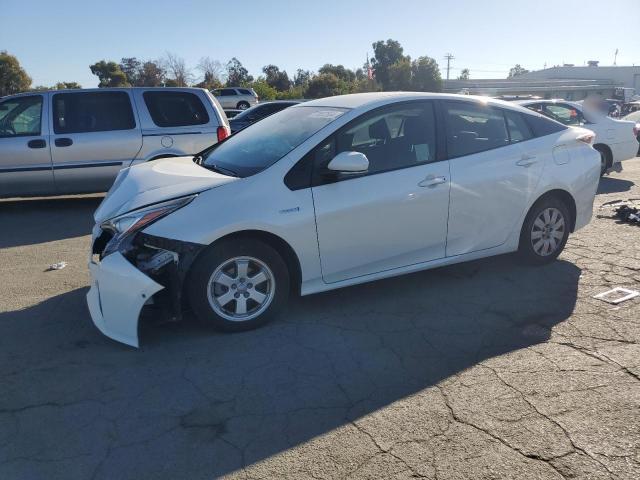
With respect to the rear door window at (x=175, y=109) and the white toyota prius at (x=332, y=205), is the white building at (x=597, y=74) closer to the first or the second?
the rear door window at (x=175, y=109)

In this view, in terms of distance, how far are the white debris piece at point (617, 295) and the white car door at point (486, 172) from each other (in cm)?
98

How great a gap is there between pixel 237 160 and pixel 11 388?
2.41 metres

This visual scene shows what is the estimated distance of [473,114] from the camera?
5168 millimetres

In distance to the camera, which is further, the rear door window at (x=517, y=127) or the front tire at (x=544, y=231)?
the front tire at (x=544, y=231)

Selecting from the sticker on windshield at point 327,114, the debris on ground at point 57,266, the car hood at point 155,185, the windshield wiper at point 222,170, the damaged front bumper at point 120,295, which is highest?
the sticker on windshield at point 327,114

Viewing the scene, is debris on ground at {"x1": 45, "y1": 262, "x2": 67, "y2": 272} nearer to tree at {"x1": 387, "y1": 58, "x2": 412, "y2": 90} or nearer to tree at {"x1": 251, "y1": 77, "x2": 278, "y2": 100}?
tree at {"x1": 251, "y1": 77, "x2": 278, "y2": 100}

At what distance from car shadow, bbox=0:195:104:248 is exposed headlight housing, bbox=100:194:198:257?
359cm

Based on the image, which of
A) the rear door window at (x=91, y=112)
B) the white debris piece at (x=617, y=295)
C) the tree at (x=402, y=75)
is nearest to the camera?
the white debris piece at (x=617, y=295)

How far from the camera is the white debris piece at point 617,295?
481 centimetres

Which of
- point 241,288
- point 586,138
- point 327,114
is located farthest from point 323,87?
point 241,288

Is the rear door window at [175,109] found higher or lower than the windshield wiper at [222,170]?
higher

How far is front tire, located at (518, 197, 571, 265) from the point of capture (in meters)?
5.45

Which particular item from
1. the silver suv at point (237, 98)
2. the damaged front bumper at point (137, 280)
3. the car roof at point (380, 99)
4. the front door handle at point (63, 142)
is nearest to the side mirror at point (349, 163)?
the car roof at point (380, 99)

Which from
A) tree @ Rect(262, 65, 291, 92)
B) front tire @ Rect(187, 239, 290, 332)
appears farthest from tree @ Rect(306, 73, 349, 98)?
front tire @ Rect(187, 239, 290, 332)
